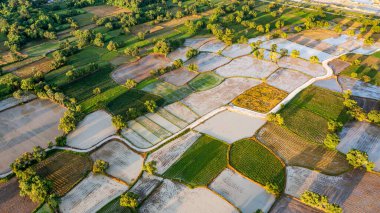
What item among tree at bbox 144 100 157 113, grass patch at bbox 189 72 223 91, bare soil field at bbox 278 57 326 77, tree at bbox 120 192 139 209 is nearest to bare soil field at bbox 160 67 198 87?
grass patch at bbox 189 72 223 91

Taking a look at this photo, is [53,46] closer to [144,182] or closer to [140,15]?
[140,15]

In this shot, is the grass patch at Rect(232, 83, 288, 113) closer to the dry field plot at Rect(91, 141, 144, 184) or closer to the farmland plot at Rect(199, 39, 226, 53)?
the farmland plot at Rect(199, 39, 226, 53)

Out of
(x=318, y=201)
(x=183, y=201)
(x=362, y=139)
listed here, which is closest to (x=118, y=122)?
(x=183, y=201)

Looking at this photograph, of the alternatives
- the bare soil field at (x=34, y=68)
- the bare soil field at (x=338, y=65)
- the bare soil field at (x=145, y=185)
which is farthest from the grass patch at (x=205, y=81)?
the bare soil field at (x=34, y=68)

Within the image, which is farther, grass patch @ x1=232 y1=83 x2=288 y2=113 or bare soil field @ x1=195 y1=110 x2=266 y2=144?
grass patch @ x1=232 y1=83 x2=288 y2=113

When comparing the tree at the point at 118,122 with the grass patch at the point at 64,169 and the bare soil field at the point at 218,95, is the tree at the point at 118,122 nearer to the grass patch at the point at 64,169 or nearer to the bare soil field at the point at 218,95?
the grass patch at the point at 64,169

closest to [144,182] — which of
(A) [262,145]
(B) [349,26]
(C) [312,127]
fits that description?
(A) [262,145]

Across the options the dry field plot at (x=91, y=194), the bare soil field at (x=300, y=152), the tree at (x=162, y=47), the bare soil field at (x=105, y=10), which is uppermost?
the bare soil field at (x=105, y=10)
